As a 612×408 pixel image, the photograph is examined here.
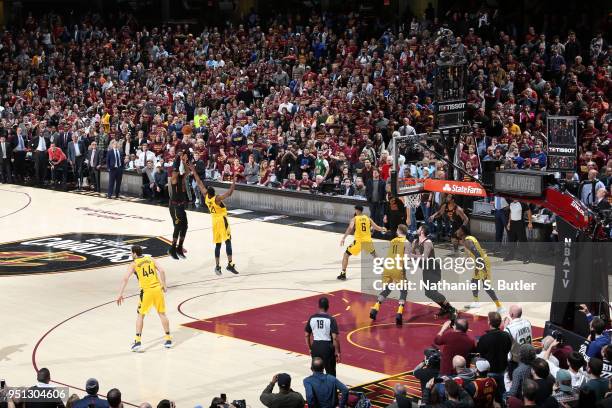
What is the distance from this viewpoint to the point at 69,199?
108 feet

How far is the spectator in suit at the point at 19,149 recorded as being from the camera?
35.7 m

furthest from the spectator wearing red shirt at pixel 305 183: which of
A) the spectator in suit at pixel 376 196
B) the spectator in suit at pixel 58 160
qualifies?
the spectator in suit at pixel 58 160

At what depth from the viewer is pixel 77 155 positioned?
113 feet

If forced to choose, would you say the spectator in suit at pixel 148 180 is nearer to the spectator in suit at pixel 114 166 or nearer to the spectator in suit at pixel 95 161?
the spectator in suit at pixel 114 166

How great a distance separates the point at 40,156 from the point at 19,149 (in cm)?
104

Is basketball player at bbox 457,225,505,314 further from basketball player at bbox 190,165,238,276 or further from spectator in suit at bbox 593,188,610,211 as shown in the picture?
basketball player at bbox 190,165,238,276

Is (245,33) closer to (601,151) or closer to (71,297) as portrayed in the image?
(601,151)

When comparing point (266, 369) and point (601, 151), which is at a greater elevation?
point (601, 151)

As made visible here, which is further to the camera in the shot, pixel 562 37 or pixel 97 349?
pixel 562 37

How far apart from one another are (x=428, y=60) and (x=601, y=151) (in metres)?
8.10

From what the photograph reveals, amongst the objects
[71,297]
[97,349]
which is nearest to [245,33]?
[71,297]

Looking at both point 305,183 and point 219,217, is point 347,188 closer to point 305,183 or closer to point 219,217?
point 305,183

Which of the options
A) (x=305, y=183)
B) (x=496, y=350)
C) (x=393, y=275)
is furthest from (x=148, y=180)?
(x=496, y=350)

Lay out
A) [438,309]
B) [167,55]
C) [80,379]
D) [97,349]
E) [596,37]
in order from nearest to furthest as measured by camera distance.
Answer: [80,379] < [97,349] < [438,309] < [596,37] < [167,55]
